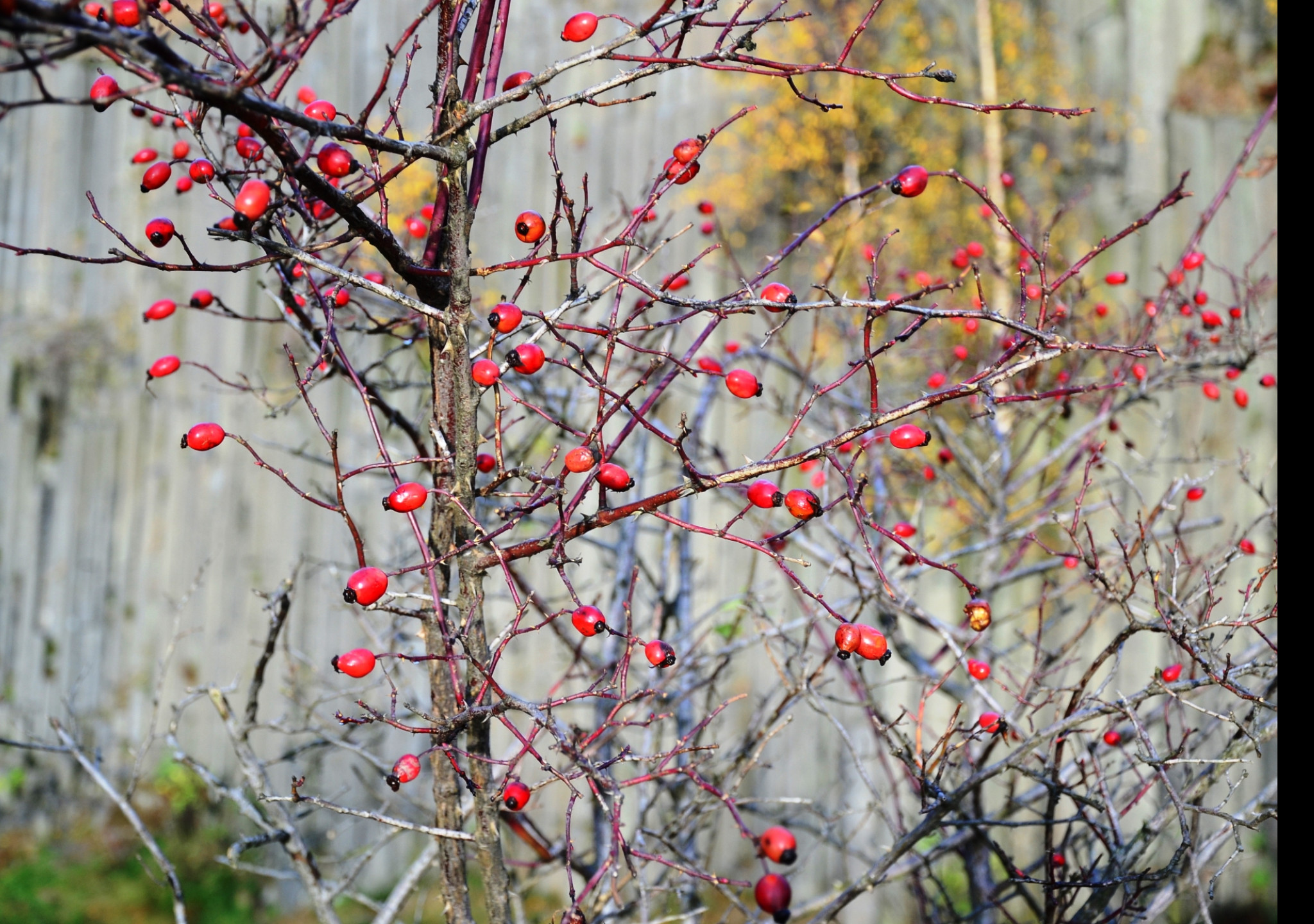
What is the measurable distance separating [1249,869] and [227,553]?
4.32 metres

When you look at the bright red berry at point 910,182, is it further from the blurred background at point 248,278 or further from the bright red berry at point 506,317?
the blurred background at point 248,278

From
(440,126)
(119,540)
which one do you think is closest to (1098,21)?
(440,126)

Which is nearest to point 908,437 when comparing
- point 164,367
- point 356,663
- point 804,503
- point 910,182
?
point 804,503

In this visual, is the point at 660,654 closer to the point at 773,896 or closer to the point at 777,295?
the point at 773,896

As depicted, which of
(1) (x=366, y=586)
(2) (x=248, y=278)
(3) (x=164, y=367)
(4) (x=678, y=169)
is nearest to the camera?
(1) (x=366, y=586)

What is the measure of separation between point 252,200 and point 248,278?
3837 millimetres

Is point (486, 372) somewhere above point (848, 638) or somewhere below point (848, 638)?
above

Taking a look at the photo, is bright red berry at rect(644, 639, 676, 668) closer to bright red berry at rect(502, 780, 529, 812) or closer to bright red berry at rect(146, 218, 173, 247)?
Answer: bright red berry at rect(502, 780, 529, 812)

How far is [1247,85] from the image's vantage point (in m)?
3.70

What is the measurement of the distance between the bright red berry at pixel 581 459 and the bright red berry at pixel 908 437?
31 centimetres

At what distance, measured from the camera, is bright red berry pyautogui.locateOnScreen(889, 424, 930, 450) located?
96 cm

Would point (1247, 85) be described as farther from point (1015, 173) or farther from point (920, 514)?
point (920, 514)

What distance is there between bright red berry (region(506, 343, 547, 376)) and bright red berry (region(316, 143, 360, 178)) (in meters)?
0.25

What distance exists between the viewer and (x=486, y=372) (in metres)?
1.01
